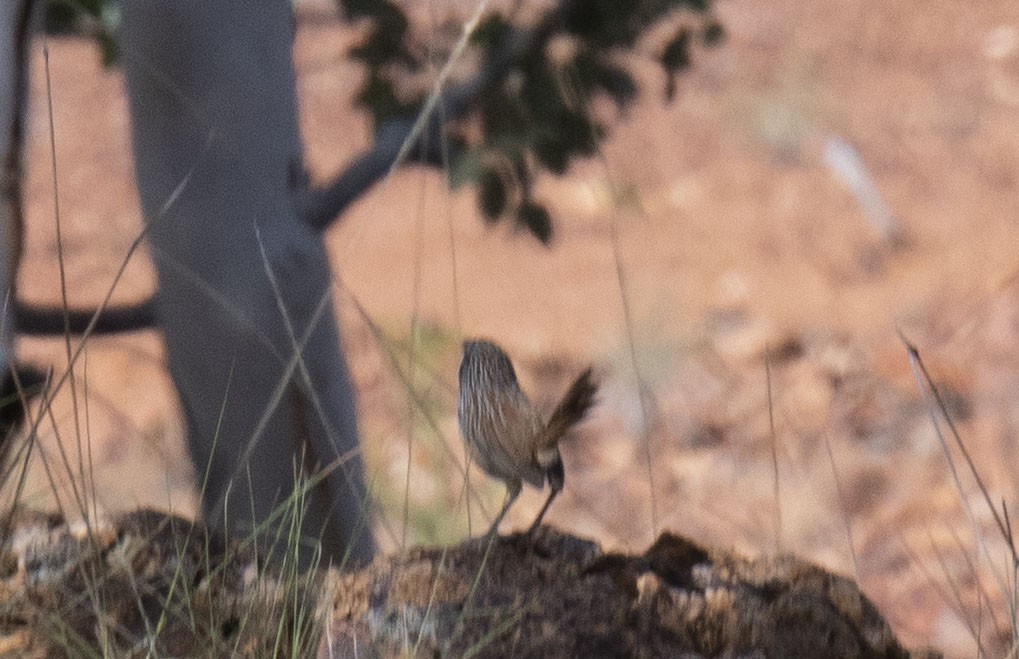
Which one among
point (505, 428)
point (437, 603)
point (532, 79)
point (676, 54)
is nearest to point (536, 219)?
point (532, 79)

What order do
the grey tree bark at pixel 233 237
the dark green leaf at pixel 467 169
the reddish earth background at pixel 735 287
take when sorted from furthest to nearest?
the reddish earth background at pixel 735 287, the dark green leaf at pixel 467 169, the grey tree bark at pixel 233 237

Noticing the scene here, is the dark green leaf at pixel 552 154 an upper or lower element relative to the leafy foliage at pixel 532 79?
lower

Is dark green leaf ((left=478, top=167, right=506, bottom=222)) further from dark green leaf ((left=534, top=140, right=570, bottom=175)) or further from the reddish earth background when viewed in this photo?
the reddish earth background

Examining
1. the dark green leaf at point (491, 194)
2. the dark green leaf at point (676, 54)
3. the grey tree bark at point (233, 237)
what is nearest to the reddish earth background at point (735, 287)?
the grey tree bark at point (233, 237)

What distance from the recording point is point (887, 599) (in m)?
3.43

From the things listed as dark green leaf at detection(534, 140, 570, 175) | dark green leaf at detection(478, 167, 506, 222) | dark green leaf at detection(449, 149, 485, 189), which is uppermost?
dark green leaf at detection(449, 149, 485, 189)

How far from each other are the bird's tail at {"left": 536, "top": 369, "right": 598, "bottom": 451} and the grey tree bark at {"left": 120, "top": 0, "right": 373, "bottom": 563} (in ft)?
2.30

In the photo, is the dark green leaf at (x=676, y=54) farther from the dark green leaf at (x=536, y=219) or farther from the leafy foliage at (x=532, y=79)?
the dark green leaf at (x=536, y=219)

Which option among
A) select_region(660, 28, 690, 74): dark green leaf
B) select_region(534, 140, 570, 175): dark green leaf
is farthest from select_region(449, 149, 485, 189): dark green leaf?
select_region(660, 28, 690, 74): dark green leaf

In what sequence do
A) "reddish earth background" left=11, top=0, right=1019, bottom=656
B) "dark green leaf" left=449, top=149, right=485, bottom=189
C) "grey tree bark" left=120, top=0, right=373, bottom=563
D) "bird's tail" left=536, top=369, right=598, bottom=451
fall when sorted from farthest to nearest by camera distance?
1. "reddish earth background" left=11, top=0, right=1019, bottom=656
2. "dark green leaf" left=449, top=149, right=485, bottom=189
3. "grey tree bark" left=120, top=0, right=373, bottom=563
4. "bird's tail" left=536, top=369, right=598, bottom=451

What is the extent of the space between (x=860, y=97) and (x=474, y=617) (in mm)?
5928

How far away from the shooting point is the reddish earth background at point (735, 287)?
13.1 ft

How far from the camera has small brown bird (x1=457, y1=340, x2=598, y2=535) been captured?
1316 millimetres

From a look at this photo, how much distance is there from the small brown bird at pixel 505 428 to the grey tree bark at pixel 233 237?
2.05 ft
